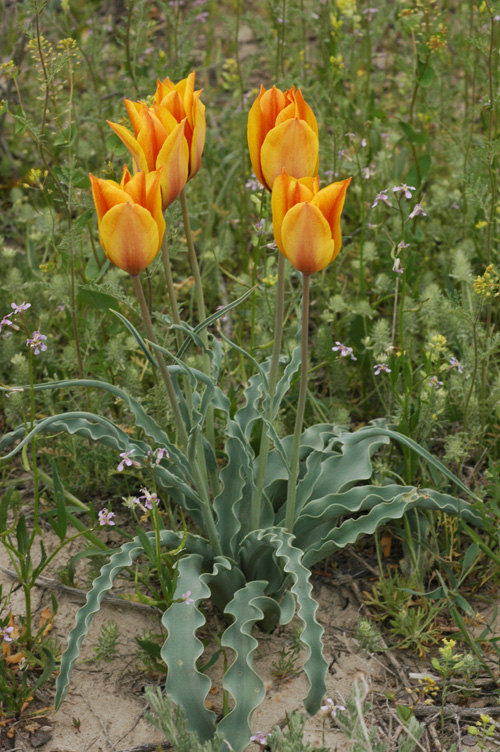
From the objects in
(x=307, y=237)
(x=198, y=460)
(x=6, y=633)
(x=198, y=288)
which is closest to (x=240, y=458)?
(x=198, y=460)

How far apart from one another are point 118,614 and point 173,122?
1.27 m

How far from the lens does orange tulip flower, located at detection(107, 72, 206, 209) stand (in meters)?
1.49

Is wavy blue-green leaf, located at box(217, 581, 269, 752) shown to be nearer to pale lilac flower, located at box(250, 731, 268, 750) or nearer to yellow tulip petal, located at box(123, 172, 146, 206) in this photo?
pale lilac flower, located at box(250, 731, 268, 750)

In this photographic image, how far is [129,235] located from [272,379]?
0.54 m

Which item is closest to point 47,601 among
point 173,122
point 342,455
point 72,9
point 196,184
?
point 342,455

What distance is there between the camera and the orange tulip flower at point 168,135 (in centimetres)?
149

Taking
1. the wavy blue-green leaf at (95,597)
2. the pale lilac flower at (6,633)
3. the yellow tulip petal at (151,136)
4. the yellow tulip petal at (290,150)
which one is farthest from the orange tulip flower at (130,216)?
the pale lilac flower at (6,633)

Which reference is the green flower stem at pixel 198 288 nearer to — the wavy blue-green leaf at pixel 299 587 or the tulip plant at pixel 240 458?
the tulip plant at pixel 240 458

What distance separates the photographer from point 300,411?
171 cm

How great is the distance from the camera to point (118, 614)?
2.12 m

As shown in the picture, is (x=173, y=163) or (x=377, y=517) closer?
(x=173, y=163)

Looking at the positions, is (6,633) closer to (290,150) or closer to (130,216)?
(130,216)

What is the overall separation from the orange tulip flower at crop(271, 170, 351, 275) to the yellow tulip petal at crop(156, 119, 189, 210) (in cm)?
22

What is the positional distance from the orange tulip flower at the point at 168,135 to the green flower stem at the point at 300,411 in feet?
1.04
